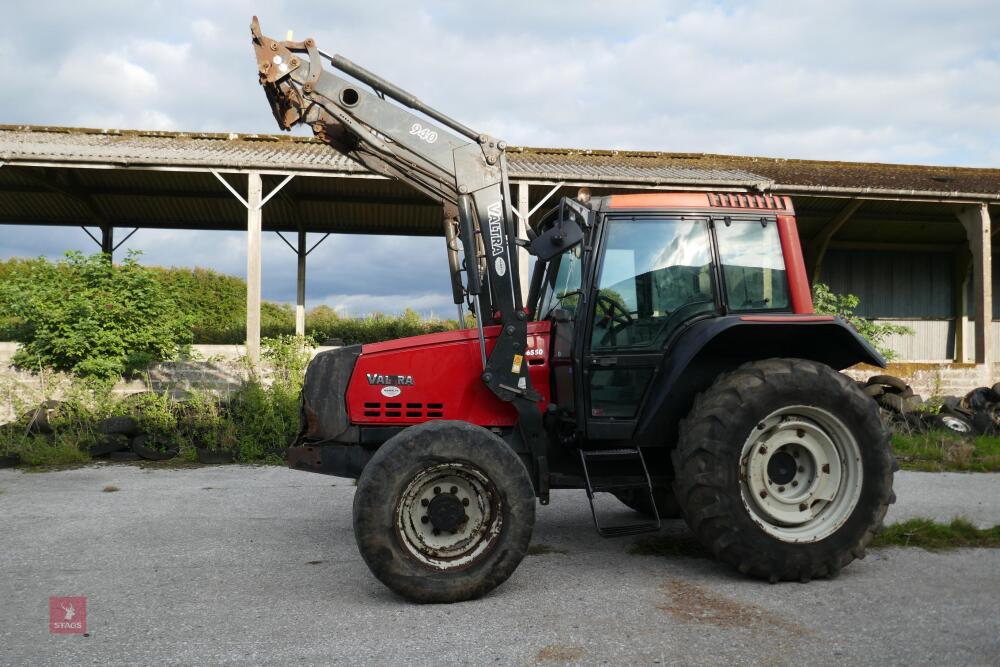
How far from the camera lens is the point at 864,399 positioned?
14.5ft

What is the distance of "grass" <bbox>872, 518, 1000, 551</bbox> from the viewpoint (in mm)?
5121

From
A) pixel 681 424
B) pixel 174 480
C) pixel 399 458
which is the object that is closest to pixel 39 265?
pixel 174 480

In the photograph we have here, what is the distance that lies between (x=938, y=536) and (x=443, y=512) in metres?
3.72

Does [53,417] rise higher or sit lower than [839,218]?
lower

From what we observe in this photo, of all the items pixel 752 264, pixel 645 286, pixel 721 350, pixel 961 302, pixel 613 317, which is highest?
pixel 961 302

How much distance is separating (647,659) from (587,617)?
0.57 metres

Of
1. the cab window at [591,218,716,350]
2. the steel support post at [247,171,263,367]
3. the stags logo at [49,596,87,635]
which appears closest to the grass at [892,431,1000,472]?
the cab window at [591,218,716,350]

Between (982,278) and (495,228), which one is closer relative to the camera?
(495,228)

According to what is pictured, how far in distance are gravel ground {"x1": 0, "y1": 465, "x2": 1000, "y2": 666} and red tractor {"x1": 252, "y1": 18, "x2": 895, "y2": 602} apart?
38cm

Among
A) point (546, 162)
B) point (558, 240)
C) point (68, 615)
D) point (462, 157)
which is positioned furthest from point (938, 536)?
point (546, 162)

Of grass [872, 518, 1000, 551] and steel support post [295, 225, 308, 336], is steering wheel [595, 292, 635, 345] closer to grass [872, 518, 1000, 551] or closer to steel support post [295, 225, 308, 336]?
grass [872, 518, 1000, 551]

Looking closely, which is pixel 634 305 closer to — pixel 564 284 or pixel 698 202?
pixel 564 284

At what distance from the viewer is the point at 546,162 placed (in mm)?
16094

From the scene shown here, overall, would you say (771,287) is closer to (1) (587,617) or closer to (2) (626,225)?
(2) (626,225)
